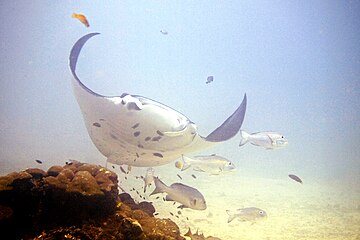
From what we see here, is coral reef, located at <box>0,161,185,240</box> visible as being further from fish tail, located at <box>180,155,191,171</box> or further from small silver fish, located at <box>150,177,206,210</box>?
fish tail, located at <box>180,155,191,171</box>

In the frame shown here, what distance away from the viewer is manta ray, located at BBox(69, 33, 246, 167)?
14.2 ft

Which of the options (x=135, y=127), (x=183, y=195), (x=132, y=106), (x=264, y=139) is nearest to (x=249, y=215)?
(x=264, y=139)

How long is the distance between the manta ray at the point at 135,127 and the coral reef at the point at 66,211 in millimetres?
1231

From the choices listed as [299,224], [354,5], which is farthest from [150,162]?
[354,5]

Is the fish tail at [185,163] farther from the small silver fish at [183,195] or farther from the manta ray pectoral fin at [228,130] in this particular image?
the manta ray pectoral fin at [228,130]

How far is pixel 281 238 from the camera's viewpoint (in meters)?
8.16

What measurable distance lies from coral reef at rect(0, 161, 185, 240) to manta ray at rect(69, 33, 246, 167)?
123 centimetres

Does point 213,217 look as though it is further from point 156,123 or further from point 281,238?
point 156,123

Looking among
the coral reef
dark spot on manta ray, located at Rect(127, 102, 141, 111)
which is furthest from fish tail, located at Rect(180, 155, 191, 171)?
the coral reef

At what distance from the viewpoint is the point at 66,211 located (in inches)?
130

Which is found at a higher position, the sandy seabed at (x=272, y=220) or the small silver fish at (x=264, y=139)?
the small silver fish at (x=264, y=139)

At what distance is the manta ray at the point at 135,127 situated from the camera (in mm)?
4320

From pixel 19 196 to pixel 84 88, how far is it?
196cm

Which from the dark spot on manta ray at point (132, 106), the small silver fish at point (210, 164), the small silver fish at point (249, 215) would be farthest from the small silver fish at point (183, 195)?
the small silver fish at point (249, 215)
